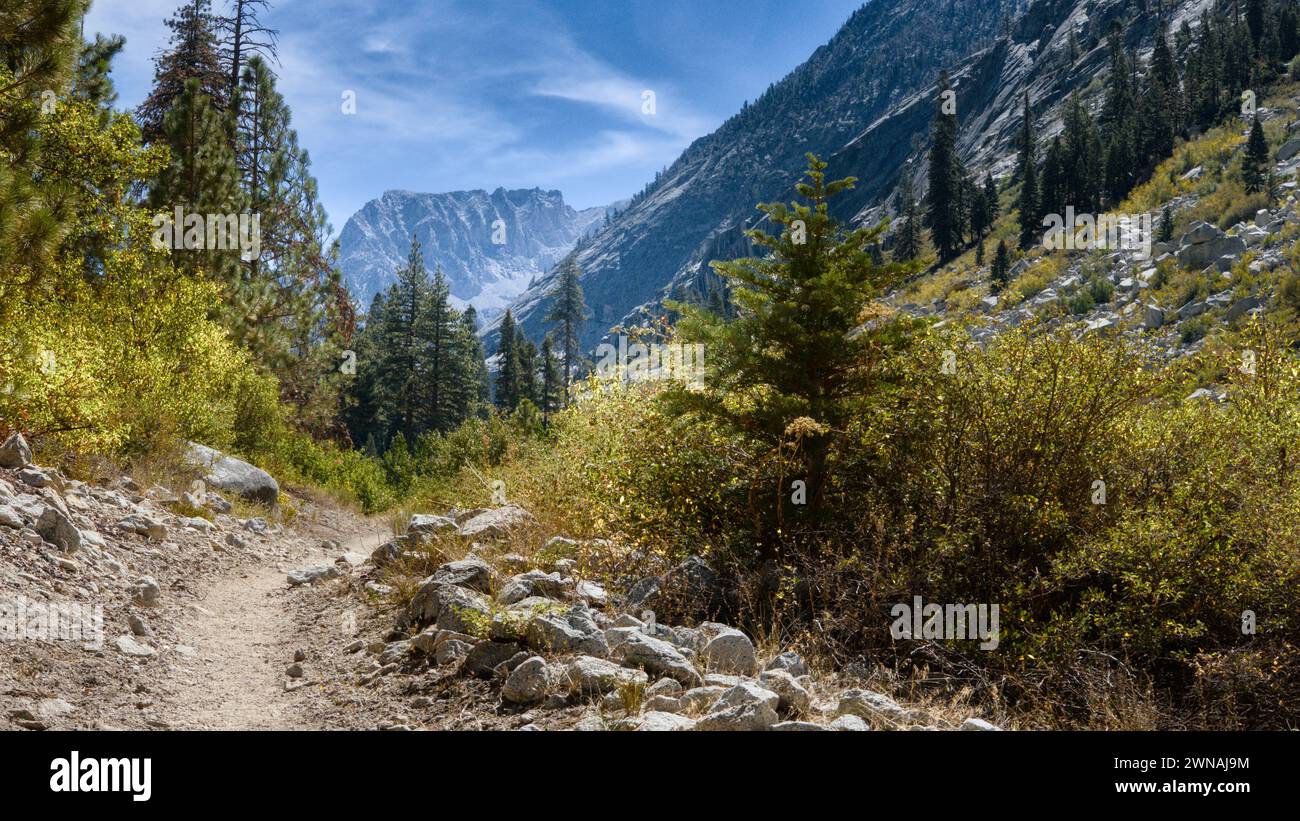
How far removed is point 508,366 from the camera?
57.9 meters

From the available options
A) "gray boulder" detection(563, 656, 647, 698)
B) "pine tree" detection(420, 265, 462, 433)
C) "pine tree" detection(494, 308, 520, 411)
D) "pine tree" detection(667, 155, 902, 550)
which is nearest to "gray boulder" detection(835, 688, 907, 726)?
"gray boulder" detection(563, 656, 647, 698)

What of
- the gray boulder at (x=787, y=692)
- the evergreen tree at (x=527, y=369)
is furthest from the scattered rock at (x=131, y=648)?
the evergreen tree at (x=527, y=369)

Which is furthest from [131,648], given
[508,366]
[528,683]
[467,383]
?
[508,366]

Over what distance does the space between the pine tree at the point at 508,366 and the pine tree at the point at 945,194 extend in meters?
39.7

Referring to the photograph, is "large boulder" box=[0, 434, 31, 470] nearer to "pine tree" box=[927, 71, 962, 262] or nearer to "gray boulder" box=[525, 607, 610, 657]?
"gray boulder" box=[525, 607, 610, 657]

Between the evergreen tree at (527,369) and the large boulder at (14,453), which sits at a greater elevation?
the evergreen tree at (527,369)

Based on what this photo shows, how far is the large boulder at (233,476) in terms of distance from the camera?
1174 centimetres

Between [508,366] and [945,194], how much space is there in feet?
140

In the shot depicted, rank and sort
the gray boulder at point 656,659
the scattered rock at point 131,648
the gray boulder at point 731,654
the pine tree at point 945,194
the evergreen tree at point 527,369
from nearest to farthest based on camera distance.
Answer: the gray boulder at point 656,659 → the gray boulder at point 731,654 → the scattered rock at point 131,648 → the evergreen tree at point 527,369 → the pine tree at point 945,194

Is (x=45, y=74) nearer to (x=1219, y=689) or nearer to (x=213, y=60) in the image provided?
(x=1219, y=689)

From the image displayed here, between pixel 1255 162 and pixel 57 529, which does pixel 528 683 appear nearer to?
pixel 57 529

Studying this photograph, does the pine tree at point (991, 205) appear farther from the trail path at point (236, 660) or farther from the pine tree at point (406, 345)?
the trail path at point (236, 660)

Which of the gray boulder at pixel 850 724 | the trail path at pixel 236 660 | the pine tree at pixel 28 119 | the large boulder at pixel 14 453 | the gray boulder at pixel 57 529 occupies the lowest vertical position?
the trail path at pixel 236 660
